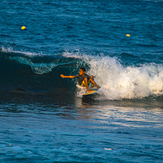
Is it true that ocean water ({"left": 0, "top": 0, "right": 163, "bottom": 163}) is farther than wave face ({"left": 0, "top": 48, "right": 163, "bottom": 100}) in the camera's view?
No

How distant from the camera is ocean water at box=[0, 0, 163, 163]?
16.0 ft

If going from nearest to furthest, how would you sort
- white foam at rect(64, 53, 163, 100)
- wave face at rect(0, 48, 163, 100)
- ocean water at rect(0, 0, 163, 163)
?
ocean water at rect(0, 0, 163, 163) → white foam at rect(64, 53, 163, 100) → wave face at rect(0, 48, 163, 100)

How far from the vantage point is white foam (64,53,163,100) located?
11.9m

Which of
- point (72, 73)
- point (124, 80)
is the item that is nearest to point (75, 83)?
point (72, 73)

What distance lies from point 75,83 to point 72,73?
1305 millimetres

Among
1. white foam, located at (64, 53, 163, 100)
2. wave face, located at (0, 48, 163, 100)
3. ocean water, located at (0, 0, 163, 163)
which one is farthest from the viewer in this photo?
wave face, located at (0, 48, 163, 100)

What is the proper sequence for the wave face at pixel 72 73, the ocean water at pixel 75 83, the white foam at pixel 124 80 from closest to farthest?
the ocean water at pixel 75 83 < the white foam at pixel 124 80 < the wave face at pixel 72 73

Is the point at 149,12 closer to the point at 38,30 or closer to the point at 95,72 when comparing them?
the point at 38,30

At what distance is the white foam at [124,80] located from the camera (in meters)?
11.9

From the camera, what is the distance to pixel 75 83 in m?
13.4

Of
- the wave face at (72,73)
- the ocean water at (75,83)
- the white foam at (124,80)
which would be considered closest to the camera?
the ocean water at (75,83)

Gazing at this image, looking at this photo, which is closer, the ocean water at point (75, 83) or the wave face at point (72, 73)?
the ocean water at point (75, 83)

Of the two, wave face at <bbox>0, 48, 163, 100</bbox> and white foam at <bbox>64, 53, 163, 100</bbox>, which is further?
wave face at <bbox>0, 48, 163, 100</bbox>

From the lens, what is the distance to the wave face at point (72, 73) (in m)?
12.3
